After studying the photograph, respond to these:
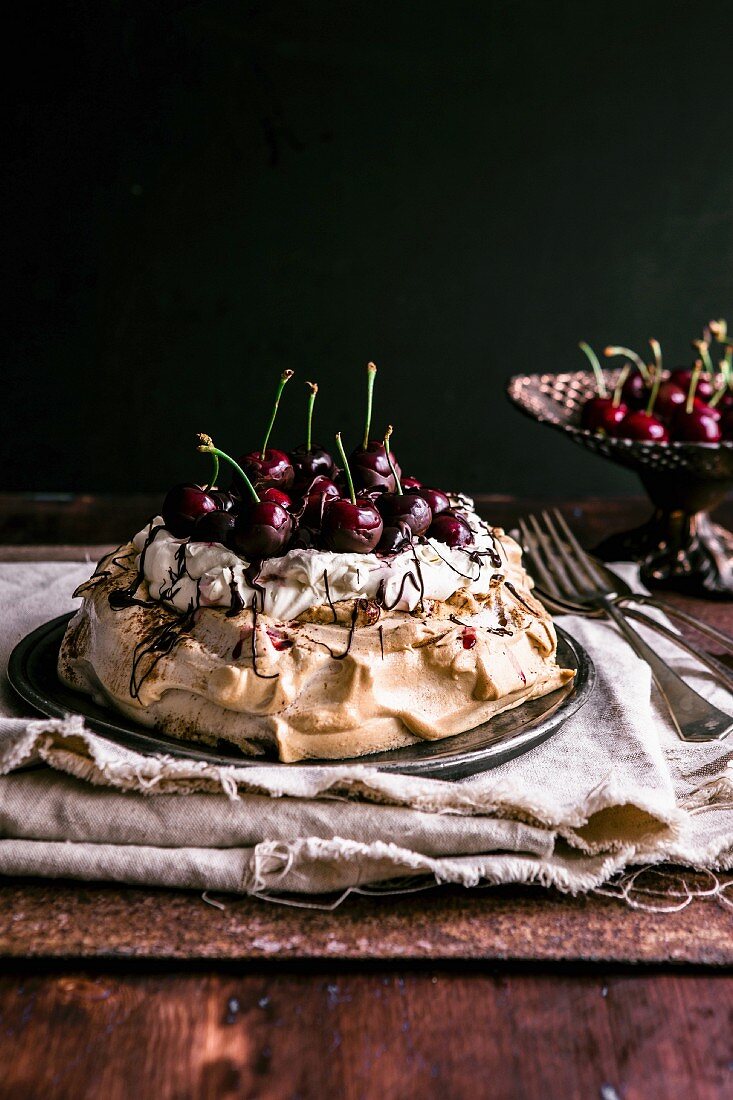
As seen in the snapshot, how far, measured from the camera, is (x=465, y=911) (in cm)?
91

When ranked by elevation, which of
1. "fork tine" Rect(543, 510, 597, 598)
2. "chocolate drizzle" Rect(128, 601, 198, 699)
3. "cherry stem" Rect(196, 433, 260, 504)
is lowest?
"fork tine" Rect(543, 510, 597, 598)

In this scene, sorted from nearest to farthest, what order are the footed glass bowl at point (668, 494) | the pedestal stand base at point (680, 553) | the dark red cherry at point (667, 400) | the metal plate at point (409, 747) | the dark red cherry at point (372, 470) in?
the metal plate at point (409, 747) < the dark red cherry at point (372, 470) < the footed glass bowl at point (668, 494) < the pedestal stand base at point (680, 553) < the dark red cherry at point (667, 400)

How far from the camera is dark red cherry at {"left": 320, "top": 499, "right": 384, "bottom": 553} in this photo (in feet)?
3.76

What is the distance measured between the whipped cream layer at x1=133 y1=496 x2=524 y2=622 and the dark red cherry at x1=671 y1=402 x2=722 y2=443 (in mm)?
939

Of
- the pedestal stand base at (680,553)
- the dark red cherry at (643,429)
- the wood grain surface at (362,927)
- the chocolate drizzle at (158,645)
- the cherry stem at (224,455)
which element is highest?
the cherry stem at (224,455)

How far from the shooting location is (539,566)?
1815 millimetres

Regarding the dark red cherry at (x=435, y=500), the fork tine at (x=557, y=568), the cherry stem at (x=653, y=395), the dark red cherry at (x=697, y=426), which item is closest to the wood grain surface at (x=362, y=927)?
the dark red cherry at (x=435, y=500)

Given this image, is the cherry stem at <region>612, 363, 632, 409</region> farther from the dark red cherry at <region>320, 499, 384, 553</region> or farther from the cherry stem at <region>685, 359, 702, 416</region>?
the dark red cherry at <region>320, 499, 384, 553</region>

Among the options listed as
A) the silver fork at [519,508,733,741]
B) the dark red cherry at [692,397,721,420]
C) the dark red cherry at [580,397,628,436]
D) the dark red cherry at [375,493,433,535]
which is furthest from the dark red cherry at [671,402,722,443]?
the dark red cherry at [375,493,433,535]

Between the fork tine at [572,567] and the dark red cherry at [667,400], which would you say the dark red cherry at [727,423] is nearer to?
the dark red cherry at [667,400]

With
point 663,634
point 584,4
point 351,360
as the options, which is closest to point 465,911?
point 663,634

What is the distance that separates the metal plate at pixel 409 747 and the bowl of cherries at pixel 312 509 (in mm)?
223

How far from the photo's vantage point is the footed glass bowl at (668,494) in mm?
1884

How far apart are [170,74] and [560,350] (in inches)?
56.9
